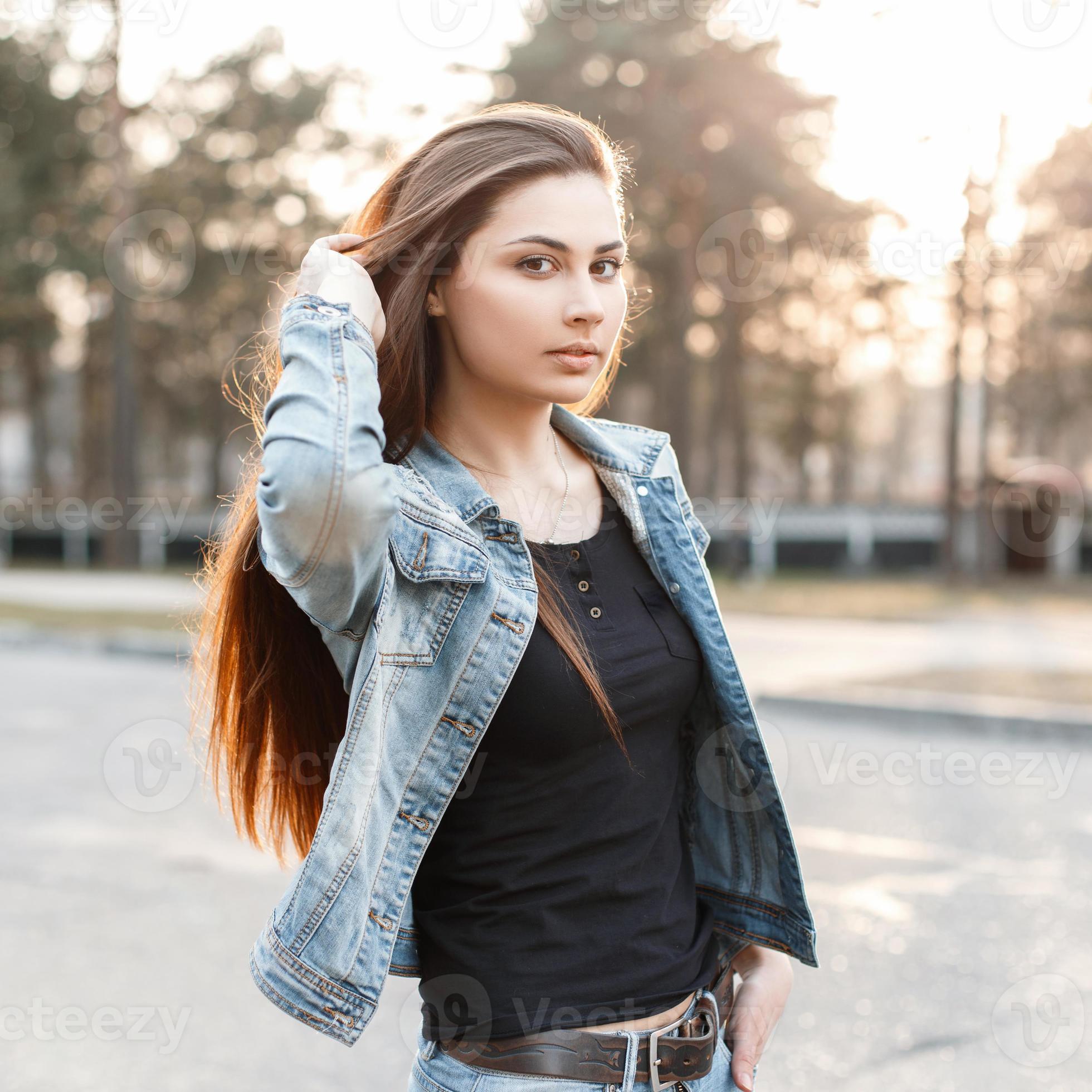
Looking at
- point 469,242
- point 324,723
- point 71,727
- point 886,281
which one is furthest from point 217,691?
point 886,281

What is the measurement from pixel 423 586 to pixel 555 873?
1.39 feet

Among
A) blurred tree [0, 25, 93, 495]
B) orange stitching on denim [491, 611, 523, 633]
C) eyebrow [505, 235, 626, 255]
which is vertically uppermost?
blurred tree [0, 25, 93, 495]

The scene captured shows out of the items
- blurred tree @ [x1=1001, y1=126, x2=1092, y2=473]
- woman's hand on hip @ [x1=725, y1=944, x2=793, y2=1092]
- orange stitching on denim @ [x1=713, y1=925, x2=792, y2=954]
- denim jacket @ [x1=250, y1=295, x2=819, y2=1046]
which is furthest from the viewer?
blurred tree @ [x1=1001, y1=126, x2=1092, y2=473]

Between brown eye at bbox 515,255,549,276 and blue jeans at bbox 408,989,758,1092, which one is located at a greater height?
brown eye at bbox 515,255,549,276

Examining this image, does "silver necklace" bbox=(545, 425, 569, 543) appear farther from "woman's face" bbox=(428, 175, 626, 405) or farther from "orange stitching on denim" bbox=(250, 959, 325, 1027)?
"orange stitching on denim" bbox=(250, 959, 325, 1027)

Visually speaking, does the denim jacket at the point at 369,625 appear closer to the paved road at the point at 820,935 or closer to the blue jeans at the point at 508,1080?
the blue jeans at the point at 508,1080

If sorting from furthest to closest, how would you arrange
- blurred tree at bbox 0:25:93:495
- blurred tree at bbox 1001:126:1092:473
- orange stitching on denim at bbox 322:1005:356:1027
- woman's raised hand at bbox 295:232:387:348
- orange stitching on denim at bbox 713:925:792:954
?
blurred tree at bbox 0:25:93:495 → blurred tree at bbox 1001:126:1092:473 → orange stitching on denim at bbox 713:925:792:954 → woman's raised hand at bbox 295:232:387:348 → orange stitching on denim at bbox 322:1005:356:1027

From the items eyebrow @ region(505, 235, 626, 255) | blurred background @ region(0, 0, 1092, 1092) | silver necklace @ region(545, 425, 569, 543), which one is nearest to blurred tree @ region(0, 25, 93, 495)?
blurred background @ region(0, 0, 1092, 1092)

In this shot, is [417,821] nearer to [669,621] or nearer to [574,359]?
[669,621]

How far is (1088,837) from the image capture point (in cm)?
580

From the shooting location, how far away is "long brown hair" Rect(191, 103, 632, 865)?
1804mm

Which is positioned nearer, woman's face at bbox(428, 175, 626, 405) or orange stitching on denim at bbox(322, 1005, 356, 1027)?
orange stitching on denim at bbox(322, 1005, 356, 1027)

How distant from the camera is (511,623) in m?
1.73

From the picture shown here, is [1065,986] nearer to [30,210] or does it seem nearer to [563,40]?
[563,40]
